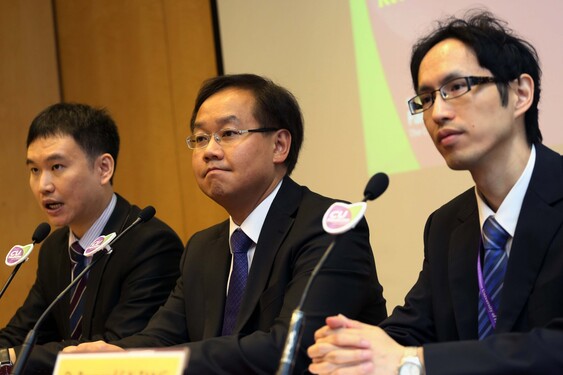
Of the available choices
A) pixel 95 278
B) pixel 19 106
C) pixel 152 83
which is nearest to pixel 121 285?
pixel 95 278

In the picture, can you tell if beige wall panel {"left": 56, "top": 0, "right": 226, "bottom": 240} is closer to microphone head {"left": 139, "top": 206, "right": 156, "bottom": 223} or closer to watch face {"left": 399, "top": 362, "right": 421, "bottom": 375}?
microphone head {"left": 139, "top": 206, "right": 156, "bottom": 223}

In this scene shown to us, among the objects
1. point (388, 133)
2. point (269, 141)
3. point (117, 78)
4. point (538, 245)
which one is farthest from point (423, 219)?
point (117, 78)

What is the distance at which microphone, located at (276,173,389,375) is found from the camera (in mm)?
1509

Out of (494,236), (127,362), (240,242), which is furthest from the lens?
(240,242)

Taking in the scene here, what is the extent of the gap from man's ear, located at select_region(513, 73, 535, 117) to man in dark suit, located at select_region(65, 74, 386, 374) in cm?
63

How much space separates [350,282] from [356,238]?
170mm

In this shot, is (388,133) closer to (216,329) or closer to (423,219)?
(423,219)

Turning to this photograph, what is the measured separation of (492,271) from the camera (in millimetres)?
1986

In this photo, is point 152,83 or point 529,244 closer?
point 529,244

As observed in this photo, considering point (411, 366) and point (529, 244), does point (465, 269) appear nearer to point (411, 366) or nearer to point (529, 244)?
point (529, 244)

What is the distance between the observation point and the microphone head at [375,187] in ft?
5.85

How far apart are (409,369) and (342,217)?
36cm

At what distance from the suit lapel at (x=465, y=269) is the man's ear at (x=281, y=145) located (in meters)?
0.72

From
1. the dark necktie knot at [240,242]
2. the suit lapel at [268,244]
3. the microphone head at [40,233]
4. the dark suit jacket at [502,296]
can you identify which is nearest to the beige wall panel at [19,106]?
the microphone head at [40,233]
